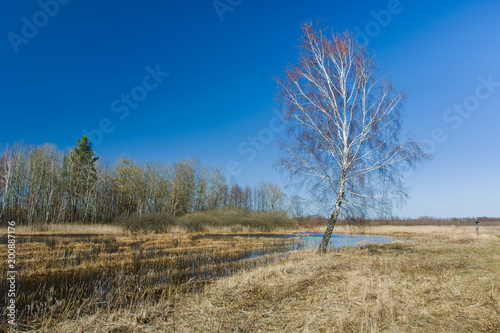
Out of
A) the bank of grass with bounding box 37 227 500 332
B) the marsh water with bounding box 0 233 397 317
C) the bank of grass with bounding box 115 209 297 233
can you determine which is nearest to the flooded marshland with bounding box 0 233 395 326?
the marsh water with bounding box 0 233 397 317

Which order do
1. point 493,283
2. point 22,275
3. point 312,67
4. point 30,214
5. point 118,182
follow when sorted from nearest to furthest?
1. point 493,283
2. point 22,275
3. point 312,67
4. point 30,214
5. point 118,182

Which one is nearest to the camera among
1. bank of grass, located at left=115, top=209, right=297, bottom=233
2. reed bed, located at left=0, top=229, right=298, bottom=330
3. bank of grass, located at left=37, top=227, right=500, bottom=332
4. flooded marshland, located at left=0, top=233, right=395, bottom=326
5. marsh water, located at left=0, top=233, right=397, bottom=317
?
bank of grass, located at left=37, top=227, right=500, bottom=332

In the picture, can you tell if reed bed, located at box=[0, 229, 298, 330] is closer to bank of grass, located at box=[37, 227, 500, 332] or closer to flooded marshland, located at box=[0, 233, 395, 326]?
flooded marshland, located at box=[0, 233, 395, 326]

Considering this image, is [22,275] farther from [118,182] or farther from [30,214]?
[118,182]

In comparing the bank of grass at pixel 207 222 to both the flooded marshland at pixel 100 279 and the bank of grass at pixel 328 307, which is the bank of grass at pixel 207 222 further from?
the bank of grass at pixel 328 307

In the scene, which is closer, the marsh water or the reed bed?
the reed bed

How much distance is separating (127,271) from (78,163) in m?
38.2

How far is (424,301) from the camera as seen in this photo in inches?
171

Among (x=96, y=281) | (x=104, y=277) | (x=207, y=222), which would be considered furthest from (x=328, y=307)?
(x=207, y=222)

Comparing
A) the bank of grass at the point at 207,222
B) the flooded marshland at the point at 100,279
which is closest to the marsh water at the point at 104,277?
the flooded marshland at the point at 100,279

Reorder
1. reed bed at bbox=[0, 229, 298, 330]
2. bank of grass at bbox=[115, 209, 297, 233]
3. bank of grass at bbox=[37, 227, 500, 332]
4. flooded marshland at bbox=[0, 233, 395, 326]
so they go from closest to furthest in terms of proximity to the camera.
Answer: bank of grass at bbox=[37, 227, 500, 332], reed bed at bbox=[0, 229, 298, 330], flooded marshland at bbox=[0, 233, 395, 326], bank of grass at bbox=[115, 209, 297, 233]

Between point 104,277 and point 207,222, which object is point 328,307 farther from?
point 207,222

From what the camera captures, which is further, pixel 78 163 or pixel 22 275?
pixel 78 163

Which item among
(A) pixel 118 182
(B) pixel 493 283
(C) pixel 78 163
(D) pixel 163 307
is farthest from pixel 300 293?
(A) pixel 118 182
